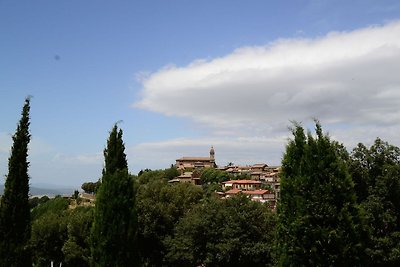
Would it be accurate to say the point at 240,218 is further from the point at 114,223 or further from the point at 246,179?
the point at 246,179

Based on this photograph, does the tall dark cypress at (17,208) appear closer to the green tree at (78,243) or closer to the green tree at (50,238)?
the green tree at (78,243)

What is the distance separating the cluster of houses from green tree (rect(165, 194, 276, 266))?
27182 mm

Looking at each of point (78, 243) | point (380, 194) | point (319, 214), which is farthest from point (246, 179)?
point (319, 214)

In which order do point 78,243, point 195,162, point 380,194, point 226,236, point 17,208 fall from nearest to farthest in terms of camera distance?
point 17,208 < point 380,194 < point 226,236 < point 78,243 < point 195,162

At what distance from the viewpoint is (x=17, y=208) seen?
51.2ft

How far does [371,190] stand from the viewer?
70.5 ft

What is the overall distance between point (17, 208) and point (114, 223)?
4.32 m

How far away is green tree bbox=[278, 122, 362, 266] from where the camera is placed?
11344mm

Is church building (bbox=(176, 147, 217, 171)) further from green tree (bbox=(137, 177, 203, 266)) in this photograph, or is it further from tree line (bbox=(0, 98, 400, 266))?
green tree (bbox=(137, 177, 203, 266))

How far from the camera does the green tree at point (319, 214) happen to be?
1134 cm

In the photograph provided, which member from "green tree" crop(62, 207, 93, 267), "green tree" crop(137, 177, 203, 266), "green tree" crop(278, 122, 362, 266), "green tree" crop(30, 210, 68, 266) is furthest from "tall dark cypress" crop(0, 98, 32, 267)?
"green tree" crop(30, 210, 68, 266)

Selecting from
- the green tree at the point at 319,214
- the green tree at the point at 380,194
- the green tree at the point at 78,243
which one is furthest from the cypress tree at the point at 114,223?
the green tree at the point at 78,243

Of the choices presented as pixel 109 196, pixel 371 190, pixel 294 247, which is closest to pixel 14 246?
pixel 109 196

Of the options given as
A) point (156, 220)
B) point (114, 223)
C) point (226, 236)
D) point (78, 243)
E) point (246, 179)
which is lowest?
point (78, 243)
